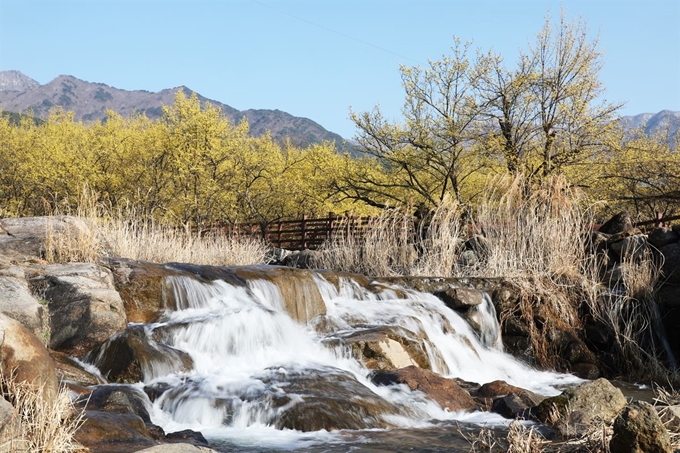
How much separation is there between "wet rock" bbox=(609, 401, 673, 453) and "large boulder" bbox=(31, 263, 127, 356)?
573 cm

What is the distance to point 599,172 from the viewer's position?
23.8 meters

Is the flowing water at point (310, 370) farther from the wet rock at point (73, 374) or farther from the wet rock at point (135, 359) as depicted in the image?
the wet rock at point (73, 374)

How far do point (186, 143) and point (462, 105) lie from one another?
38.4ft

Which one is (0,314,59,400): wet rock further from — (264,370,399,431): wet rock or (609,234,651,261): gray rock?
(609,234,651,261): gray rock

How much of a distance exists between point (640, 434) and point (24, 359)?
444cm

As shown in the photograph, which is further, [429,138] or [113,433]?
[429,138]

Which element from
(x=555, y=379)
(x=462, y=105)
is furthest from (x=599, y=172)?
(x=555, y=379)

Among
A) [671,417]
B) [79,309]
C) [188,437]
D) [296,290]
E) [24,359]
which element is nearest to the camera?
[24,359]

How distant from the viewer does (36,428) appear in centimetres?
396

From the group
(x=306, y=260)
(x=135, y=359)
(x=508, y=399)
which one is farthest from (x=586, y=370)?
(x=306, y=260)

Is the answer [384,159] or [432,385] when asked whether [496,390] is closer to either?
[432,385]

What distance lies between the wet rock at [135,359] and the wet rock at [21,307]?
2.66 ft

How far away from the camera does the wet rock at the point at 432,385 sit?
7.59m

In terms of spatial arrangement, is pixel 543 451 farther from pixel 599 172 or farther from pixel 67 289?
pixel 599 172
